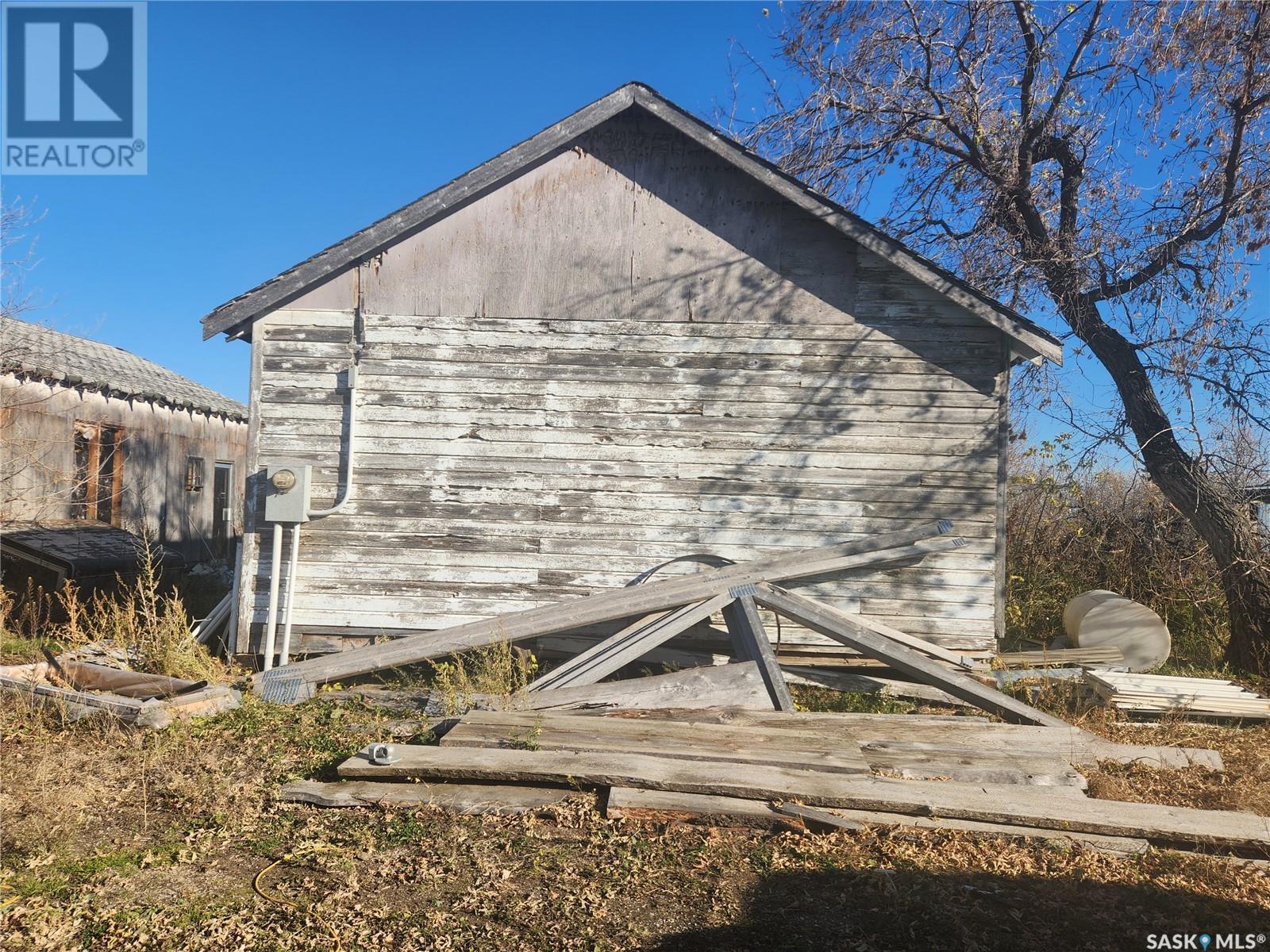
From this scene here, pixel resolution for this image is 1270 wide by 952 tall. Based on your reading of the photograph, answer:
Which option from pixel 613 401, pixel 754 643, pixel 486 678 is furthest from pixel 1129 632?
pixel 486 678

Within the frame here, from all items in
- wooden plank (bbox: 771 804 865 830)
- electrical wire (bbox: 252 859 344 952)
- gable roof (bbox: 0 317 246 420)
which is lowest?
electrical wire (bbox: 252 859 344 952)

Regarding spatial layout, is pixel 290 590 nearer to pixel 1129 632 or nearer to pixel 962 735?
pixel 962 735

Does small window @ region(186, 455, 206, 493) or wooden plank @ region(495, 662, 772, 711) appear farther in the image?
small window @ region(186, 455, 206, 493)

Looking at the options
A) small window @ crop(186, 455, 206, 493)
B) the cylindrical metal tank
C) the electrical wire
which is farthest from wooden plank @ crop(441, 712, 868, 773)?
small window @ crop(186, 455, 206, 493)

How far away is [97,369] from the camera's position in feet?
51.8

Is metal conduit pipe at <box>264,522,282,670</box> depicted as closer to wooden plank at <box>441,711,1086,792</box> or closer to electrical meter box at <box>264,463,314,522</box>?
electrical meter box at <box>264,463,314,522</box>

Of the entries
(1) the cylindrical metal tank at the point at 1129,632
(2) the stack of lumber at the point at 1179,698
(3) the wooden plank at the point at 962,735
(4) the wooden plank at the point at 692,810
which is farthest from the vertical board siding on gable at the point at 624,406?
(4) the wooden plank at the point at 692,810

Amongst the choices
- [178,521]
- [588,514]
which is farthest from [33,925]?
[178,521]

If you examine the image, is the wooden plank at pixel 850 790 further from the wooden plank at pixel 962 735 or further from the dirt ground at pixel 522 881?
the wooden plank at pixel 962 735

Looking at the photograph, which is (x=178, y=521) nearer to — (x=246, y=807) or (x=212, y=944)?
(x=246, y=807)

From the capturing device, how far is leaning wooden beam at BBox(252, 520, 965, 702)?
746cm

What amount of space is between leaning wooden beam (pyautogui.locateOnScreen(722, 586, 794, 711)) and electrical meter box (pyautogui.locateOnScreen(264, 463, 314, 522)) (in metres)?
4.29

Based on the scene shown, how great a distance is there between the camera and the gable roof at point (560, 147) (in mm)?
8156

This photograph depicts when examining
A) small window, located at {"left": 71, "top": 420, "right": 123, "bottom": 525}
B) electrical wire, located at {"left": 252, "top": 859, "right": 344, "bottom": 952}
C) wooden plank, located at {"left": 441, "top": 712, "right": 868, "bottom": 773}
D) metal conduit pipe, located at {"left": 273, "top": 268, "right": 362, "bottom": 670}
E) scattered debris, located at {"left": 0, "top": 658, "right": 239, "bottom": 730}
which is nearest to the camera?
electrical wire, located at {"left": 252, "top": 859, "right": 344, "bottom": 952}
